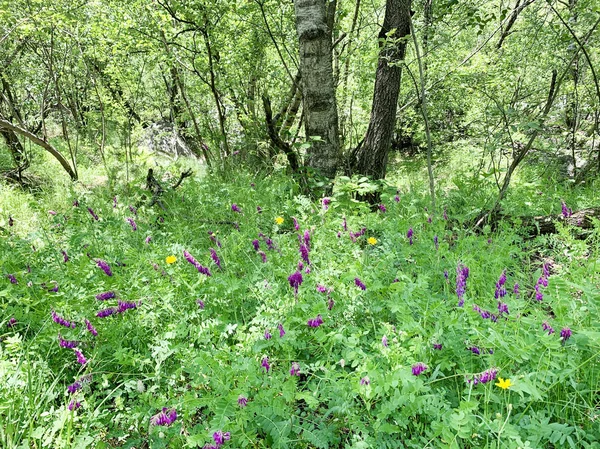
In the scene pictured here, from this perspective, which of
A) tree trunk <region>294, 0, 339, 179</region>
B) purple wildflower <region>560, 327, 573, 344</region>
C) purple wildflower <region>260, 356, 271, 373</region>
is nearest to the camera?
purple wildflower <region>560, 327, 573, 344</region>

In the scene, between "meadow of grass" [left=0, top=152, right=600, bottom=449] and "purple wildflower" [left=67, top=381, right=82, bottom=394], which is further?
"purple wildflower" [left=67, top=381, right=82, bottom=394]

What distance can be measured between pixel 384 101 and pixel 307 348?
349 cm

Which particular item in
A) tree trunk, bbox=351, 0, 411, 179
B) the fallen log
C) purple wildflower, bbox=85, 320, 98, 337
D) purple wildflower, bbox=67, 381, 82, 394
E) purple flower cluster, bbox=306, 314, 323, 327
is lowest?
the fallen log

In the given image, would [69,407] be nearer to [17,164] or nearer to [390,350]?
[390,350]

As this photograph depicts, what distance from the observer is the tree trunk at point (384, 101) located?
13.7ft

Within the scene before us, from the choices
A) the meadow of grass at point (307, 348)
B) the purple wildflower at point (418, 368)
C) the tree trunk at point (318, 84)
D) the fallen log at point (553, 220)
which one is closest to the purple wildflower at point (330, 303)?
the meadow of grass at point (307, 348)

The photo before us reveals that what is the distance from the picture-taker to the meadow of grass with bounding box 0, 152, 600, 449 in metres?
1.32

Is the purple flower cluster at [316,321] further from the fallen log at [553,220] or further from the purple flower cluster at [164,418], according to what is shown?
the fallen log at [553,220]

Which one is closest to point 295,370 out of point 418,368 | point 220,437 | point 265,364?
point 265,364

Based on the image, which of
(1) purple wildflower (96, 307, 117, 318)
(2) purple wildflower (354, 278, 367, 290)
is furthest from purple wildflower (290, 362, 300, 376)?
(1) purple wildflower (96, 307, 117, 318)

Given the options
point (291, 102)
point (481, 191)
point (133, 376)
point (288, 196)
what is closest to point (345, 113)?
point (291, 102)

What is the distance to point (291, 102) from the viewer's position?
745 cm

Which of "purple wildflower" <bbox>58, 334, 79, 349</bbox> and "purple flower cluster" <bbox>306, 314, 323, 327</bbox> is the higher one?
"purple flower cluster" <bbox>306, 314, 323, 327</bbox>

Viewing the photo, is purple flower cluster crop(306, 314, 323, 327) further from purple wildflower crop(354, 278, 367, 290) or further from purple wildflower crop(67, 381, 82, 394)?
purple wildflower crop(67, 381, 82, 394)
